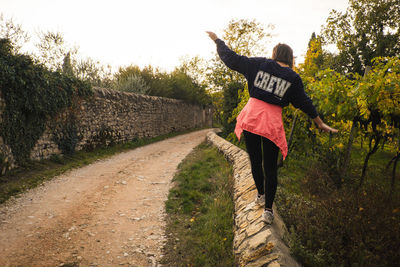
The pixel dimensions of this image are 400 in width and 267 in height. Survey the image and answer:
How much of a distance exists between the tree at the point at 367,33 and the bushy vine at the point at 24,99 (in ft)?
64.6

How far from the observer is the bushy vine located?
5.85 meters

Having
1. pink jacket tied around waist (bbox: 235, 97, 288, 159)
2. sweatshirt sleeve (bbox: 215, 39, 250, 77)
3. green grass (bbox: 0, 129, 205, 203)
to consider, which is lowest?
green grass (bbox: 0, 129, 205, 203)

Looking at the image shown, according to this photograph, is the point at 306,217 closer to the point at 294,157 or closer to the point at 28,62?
the point at 294,157

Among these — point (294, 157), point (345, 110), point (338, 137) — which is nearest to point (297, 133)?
point (338, 137)

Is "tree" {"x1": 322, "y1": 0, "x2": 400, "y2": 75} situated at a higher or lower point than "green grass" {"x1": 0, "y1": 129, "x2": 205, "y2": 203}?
higher

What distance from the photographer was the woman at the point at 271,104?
2.36 m

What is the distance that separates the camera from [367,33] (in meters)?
20.3

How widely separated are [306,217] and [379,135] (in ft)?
10.7

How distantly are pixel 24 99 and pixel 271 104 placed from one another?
267 inches

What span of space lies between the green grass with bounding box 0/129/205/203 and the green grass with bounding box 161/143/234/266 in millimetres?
3186

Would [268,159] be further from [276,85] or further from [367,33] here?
[367,33]

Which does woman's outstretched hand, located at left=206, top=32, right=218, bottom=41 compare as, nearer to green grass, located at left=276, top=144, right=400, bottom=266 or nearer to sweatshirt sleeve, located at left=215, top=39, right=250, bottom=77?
sweatshirt sleeve, located at left=215, top=39, right=250, bottom=77

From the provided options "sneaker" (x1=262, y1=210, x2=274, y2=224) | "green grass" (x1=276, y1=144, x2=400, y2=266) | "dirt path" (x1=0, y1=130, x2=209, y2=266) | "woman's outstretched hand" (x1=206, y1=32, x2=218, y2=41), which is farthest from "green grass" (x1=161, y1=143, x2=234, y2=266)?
"woman's outstretched hand" (x1=206, y1=32, x2=218, y2=41)

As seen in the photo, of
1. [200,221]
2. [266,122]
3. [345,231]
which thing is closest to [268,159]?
[266,122]
